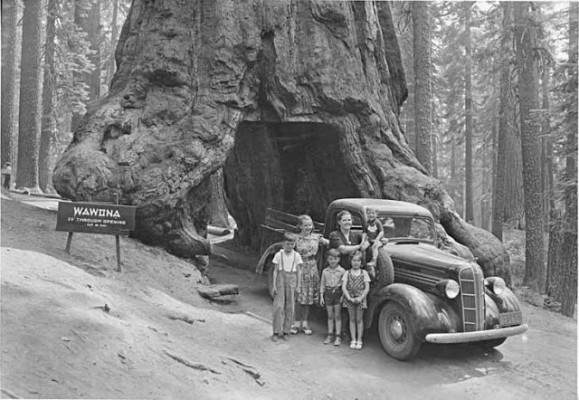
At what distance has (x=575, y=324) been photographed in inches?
417

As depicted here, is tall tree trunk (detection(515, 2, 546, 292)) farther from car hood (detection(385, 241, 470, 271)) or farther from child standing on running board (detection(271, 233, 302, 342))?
child standing on running board (detection(271, 233, 302, 342))

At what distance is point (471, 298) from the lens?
6.40m

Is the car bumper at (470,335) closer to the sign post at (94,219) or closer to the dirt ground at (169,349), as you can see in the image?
the dirt ground at (169,349)

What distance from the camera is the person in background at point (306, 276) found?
709cm

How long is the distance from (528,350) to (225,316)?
503 cm

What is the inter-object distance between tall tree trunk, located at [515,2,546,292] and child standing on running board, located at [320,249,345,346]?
32.6 feet

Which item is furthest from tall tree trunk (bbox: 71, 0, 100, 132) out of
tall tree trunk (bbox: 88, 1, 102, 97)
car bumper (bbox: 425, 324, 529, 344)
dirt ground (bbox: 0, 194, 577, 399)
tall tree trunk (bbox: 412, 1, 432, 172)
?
car bumper (bbox: 425, 324, 529, 344)

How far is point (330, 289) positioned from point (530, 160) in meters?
10.5

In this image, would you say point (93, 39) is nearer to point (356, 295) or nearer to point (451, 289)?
point (356, 295)

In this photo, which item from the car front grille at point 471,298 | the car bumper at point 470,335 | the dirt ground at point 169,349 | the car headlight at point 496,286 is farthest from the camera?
the car headlight at point 496,286

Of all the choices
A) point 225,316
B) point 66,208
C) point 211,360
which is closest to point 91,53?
point 66,208

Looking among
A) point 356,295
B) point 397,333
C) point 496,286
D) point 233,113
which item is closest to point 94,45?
point 233,113

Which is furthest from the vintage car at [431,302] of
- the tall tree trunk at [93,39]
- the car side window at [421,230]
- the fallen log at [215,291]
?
the tall tree trunk at [93,39]

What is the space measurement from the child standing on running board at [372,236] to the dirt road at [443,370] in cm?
124
